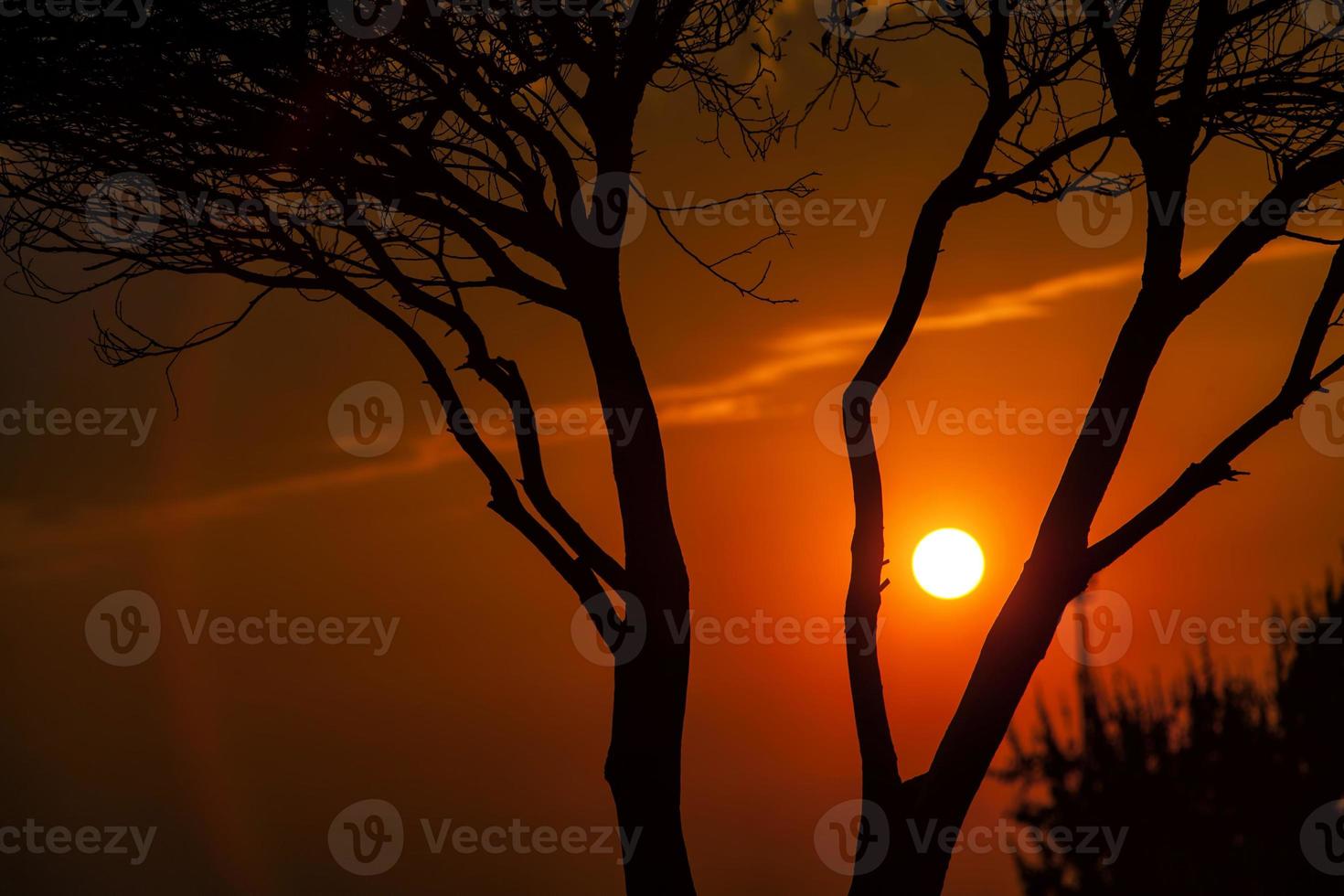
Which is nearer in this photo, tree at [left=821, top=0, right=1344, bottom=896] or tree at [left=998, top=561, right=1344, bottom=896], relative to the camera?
tree at [left=821, top=0, right=1344, bottom=896]

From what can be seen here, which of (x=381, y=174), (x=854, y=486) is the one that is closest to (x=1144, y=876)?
(x=854, y=486)

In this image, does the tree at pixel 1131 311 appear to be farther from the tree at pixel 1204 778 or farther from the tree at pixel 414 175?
the tree at pixel 1204 778

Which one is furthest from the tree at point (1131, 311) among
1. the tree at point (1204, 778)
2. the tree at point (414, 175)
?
the tree at point (1204, 778)

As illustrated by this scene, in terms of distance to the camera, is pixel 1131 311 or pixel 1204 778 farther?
pixel 1204 778

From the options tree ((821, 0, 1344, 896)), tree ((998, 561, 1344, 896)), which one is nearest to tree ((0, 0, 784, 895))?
tree ((821, 0, 1344, 896))

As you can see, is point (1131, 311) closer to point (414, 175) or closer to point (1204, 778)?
point (414, 175)

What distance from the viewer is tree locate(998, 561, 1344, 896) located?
1919 cm

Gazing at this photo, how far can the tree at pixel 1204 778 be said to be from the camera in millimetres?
19188

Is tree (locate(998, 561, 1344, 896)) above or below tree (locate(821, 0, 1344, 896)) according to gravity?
below

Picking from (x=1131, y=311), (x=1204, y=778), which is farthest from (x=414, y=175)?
(x=1204, y=778)

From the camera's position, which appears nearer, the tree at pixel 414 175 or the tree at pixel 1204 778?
the tree at pixel 414 175

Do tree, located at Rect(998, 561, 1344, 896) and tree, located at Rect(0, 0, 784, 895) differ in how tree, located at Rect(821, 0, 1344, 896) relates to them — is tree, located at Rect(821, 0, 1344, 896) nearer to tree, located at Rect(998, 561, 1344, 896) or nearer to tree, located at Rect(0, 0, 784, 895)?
tree, located at Rect(0, 0, 784, 895)

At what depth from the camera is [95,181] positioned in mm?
6191

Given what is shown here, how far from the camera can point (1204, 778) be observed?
67.5 ft
